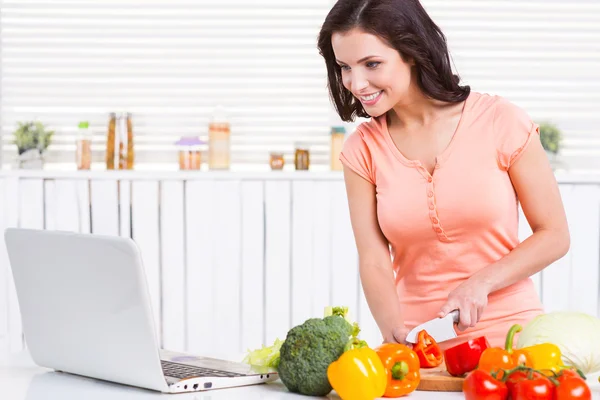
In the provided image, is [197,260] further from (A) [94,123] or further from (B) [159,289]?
(A) [94,123]

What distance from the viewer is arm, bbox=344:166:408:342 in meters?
1.83

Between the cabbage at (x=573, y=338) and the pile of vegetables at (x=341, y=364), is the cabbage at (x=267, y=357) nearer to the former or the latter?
the pile of vegetables at (x=341, y=364)

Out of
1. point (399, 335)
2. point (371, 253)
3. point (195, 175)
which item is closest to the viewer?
point (399, 335)

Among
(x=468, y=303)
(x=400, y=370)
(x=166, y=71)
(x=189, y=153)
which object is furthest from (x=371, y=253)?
(x=166, y=71)

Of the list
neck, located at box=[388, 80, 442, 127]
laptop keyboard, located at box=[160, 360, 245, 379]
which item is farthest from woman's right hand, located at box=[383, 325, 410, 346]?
neck, located at box=[388, 80, 442, 127]

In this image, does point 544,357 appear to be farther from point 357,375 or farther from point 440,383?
point 357,375

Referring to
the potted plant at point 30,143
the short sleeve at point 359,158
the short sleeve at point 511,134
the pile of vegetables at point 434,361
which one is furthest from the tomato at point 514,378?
the potted plant at point 30,143

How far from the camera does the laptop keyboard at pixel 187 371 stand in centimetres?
149

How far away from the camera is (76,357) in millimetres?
1496

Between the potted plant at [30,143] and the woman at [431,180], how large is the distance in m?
1.81

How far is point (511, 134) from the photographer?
1.78 m

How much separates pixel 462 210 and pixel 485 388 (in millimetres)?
602

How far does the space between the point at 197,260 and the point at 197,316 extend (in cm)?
22

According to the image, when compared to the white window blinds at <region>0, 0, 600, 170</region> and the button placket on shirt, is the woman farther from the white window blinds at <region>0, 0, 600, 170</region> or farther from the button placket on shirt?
the white window blinds at <region>0, 0, 600, 170</region>
